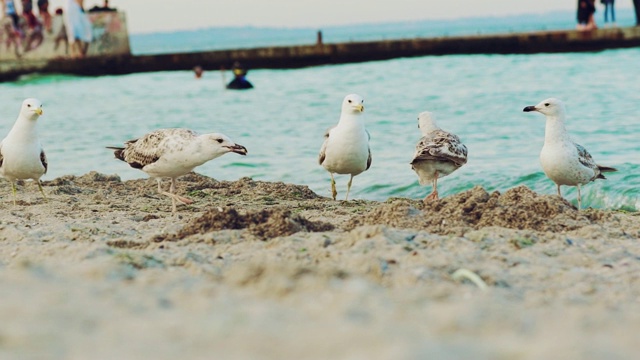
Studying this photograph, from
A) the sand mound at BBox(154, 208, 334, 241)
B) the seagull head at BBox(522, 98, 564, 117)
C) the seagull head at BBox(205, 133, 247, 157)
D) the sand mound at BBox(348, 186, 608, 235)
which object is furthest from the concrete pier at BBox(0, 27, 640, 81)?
the sand mound at BBox(154, 208, 334, 241)

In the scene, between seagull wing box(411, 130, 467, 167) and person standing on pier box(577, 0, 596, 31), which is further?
person standing on pier box(577, 0, 596, 31)

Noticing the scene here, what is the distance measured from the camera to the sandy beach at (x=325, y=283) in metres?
2.58

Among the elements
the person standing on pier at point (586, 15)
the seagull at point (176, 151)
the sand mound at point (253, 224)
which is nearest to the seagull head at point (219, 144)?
the seagull at point (176, 151)

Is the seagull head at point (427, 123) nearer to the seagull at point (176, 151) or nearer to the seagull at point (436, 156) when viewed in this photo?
the seagull at point (436, 156)

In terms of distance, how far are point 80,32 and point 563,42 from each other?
16977 millimetres

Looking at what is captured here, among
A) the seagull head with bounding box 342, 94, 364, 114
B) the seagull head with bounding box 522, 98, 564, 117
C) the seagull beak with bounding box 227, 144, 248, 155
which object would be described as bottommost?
the seagull beak with bounding box 227, 144, 248, 155

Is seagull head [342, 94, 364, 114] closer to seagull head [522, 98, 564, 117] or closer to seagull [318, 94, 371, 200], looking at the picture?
seagull [318, 94, 371, 200]

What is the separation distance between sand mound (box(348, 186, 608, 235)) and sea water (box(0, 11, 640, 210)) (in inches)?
120

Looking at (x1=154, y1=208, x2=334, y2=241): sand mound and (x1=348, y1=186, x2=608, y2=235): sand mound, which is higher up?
(x1=154, y1=208, x2=334, y2=241): sand mound

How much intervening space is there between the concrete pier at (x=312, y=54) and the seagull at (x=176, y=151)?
26851 millimetres

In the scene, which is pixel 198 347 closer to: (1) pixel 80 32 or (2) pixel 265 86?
(2) pixel 265 86

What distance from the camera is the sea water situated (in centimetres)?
1122

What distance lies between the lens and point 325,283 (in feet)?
11.5

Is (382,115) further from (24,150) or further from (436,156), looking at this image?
(24,150)
